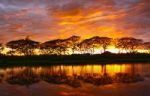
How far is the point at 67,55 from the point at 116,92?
333ft

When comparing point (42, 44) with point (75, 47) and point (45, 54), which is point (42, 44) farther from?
point (75, 47)

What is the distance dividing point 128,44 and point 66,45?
2852 centimetres

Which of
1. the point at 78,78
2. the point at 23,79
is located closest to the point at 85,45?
the point at 23,79

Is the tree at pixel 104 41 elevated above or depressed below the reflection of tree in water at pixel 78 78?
above

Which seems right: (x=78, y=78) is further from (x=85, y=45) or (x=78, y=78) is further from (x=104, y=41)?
(x=85, y=45)

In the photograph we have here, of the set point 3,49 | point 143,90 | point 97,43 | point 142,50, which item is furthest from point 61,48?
point 143,90

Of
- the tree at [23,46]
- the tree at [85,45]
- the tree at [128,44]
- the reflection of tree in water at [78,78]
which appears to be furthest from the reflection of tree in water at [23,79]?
the tree at [128,44]

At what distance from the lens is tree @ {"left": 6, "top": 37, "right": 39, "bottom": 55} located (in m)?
132

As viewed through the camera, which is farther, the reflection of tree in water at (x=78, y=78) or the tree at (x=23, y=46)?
the tree at (x=23, y=46)

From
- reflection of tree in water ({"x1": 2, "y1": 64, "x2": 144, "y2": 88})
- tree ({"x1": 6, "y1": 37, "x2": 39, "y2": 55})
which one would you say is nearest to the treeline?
tree ({"x1": 6, "y1": 37, "x2": 39, "y2": 55})

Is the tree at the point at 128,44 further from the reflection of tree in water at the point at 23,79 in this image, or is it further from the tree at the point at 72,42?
the reflection of tree in water at the point at 23,79

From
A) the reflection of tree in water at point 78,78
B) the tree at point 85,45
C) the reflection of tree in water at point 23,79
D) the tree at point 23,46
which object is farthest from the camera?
the tree at point 85,45

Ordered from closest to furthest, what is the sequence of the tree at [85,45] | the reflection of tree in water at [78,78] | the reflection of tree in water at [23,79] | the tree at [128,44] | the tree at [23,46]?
the reflection of tree in water at [78,78], the reflection of tree in water at [23,79], the tree at [23,46], the tree at [85,45], the tree at [128,44]

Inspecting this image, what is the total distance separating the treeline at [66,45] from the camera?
13288 centimetres
